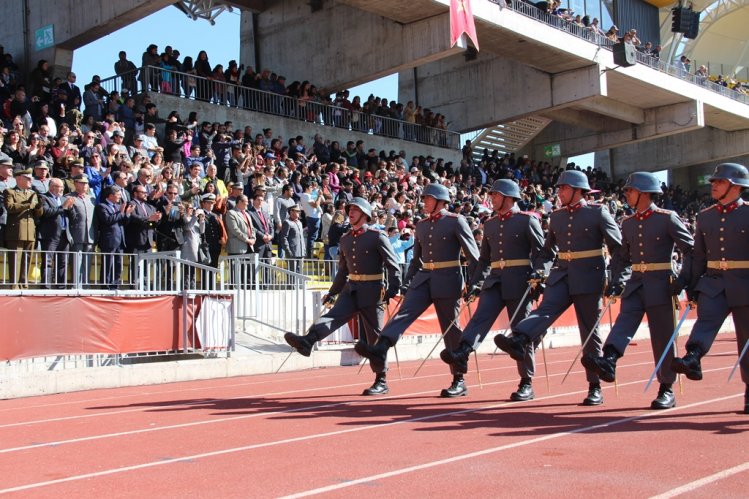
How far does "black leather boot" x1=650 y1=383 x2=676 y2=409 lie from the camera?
28.3ft

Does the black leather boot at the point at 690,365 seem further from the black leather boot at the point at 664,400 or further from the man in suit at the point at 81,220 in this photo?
the man in suit at the point at 81,220

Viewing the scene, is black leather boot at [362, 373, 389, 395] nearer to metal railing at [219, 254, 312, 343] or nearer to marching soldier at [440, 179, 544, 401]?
marching soldier at [440, 179, 544, 401]

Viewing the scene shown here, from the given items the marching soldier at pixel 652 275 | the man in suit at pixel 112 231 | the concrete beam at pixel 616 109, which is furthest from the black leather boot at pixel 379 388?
the concrete beam at pixel 616 109

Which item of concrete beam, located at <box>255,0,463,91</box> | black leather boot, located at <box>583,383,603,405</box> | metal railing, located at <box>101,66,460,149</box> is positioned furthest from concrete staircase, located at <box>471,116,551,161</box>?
black leather boot, located at <box>583,383,603,405</box>

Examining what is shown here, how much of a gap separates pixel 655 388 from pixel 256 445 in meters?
5.08

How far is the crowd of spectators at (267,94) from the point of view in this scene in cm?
2489

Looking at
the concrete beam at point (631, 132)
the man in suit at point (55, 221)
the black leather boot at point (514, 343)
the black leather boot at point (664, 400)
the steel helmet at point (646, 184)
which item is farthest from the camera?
the concrete beam at point (631, 132)

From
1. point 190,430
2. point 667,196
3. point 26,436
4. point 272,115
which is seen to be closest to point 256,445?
point 190,430

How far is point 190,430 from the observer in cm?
816

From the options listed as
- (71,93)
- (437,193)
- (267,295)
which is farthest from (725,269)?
(71,93)

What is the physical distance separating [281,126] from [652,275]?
20727 millimetres

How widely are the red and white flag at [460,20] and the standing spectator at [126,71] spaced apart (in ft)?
29.7

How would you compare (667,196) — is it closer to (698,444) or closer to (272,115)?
(272,115)

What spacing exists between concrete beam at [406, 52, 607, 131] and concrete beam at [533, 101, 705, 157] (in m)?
7.12
